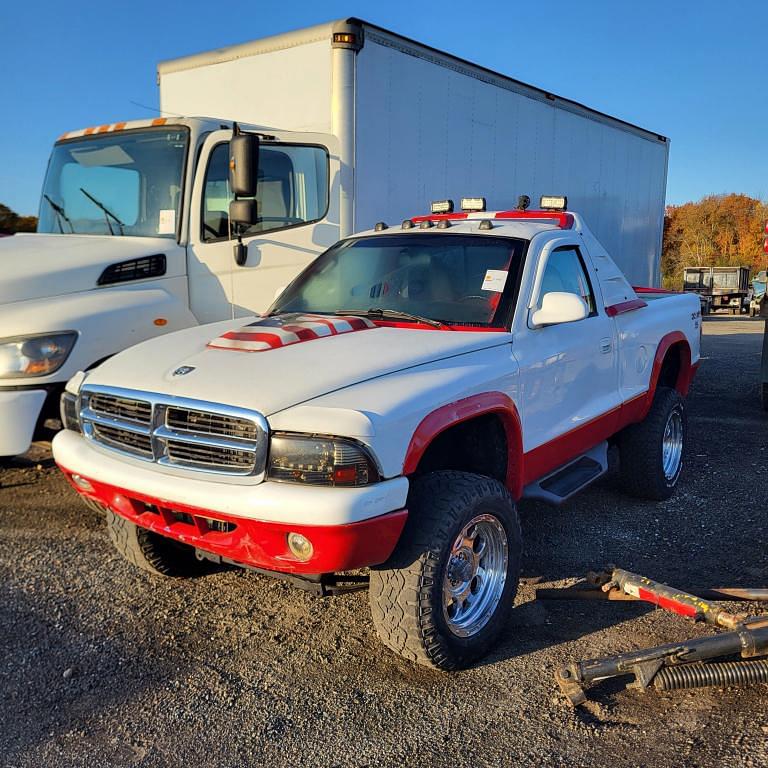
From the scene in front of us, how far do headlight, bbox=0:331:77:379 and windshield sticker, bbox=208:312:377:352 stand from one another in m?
1.38

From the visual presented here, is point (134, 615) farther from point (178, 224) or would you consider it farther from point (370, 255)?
point (178, 224)

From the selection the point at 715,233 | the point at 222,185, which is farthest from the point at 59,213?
the point at 715,233

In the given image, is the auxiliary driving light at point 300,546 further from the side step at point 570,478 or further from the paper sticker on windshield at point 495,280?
the paper sticker on windshield at point 495,280

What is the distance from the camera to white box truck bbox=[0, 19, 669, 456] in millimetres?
4824

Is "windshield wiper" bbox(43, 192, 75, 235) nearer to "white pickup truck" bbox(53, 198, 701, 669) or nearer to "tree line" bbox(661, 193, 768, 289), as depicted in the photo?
"white pickup truck" bbox(53, 198, 701, 669)

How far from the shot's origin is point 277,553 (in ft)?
9.43

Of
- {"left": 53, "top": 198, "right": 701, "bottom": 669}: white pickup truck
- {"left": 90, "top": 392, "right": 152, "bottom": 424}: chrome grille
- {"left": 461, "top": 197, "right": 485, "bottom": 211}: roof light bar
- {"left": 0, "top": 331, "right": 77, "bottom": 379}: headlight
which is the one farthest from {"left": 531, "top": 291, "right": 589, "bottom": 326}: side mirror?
{"left": 0, "top": 331, "right": 77, "bottom": 379}: headlight

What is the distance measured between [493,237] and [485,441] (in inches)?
51.8

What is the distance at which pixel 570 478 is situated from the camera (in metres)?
4.44

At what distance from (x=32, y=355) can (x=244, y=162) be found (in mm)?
1807

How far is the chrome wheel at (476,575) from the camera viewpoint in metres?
3.28

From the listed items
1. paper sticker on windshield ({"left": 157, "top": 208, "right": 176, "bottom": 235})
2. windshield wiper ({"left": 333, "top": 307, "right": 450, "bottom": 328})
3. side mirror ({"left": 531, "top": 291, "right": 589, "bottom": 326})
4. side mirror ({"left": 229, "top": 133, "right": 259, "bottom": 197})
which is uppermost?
side mirror ({"left": 229, "top": 133, "right": 259, "bottom": 197})

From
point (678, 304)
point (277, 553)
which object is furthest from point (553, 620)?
point (678, 304)

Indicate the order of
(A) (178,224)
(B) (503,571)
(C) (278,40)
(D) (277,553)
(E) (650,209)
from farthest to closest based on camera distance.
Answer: (E) (650,209) < (C) (278,40) < (A) (178,224) < (B) (503,571) < (D) (277,553)
